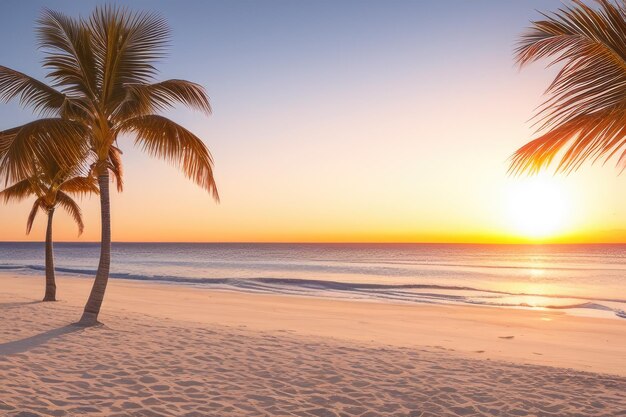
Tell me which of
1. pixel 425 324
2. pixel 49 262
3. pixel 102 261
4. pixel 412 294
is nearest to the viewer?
pixel 102 261

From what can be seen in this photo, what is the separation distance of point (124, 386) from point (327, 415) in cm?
263

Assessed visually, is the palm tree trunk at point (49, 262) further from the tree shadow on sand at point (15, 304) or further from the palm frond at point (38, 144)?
the palm frond at point (38, 144)

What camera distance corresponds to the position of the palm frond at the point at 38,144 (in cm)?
872

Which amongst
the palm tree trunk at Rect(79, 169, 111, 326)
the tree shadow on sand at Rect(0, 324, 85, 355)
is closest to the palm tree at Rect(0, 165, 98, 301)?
the palm tree trunk at Rect(79, 169, 111, 326)

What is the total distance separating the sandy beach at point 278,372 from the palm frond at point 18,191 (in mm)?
4153

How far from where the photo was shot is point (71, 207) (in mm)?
17156

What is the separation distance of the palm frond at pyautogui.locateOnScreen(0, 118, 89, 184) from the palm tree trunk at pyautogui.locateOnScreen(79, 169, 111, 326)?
779 mm

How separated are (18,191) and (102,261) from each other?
7.12 meters

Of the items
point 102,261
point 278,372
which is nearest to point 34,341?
point 102,261

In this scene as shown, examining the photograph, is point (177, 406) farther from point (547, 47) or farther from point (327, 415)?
point (547, 47)

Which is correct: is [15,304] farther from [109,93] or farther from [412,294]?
[412,294]

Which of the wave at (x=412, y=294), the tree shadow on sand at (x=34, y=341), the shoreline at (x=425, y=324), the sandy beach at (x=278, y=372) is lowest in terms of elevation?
the wave at (x=412, y=294)

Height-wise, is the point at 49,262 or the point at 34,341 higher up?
the point at 49,262

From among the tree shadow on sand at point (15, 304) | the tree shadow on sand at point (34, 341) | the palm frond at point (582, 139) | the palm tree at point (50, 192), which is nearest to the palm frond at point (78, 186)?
the palm tree at point (50, 192)
